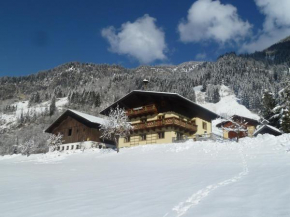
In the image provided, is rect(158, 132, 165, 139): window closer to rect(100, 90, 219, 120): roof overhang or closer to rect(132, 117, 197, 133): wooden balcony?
rect(132, 117, 197, 133): wooden balcony

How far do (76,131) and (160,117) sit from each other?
1907cm

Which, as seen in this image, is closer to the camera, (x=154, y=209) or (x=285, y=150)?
(x=154, y=209)

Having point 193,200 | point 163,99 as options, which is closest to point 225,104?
point 163,99

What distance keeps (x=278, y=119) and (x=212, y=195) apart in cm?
4390

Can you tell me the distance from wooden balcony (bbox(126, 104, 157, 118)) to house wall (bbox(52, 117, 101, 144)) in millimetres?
9889

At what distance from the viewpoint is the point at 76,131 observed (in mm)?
52094

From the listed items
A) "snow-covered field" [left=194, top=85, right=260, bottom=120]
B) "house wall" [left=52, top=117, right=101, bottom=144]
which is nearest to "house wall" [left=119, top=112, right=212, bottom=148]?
"house wall" [left=52, top=117, right=101, bottom=144]

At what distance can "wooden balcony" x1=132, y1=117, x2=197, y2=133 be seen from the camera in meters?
38.5

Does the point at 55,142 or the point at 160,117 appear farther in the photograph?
the point at 55,142

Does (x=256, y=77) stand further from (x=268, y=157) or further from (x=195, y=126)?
(x=268, y=157)

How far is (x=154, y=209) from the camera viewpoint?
838cm

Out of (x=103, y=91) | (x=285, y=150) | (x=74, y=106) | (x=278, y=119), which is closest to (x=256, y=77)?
(x=103, y=91)

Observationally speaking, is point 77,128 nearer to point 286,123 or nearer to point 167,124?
point 167,124

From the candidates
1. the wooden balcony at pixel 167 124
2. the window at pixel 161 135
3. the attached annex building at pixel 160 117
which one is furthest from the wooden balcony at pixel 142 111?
the window at pixel 161 135
